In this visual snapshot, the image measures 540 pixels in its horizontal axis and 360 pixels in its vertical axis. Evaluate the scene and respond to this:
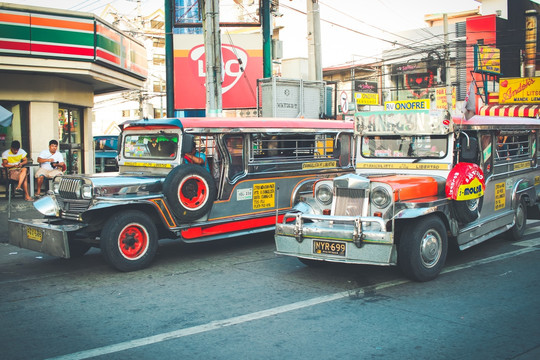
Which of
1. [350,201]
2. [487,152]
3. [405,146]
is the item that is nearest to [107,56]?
[405,146]

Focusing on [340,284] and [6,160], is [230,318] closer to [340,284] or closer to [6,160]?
[340,284]

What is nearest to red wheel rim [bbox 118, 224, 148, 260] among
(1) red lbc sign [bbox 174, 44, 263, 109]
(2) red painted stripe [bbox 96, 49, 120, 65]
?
(2) red painted stripe [bbox 96, 49, 120, 65]

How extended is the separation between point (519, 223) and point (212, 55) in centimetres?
743

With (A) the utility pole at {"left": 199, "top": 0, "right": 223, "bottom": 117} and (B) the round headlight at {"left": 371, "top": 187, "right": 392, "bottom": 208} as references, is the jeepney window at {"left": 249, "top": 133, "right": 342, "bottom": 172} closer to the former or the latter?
(B) the round headlight at {"left": 371, "top": 187, "right": 392, "bottom": 208}

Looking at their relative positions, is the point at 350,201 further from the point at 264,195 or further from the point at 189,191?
the point at 264,195

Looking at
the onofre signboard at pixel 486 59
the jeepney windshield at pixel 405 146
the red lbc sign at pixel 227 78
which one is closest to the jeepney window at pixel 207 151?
the jeepney windshield at pixel 405 146

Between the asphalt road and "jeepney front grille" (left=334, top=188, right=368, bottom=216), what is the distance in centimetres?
86

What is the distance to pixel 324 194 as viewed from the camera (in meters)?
6.77

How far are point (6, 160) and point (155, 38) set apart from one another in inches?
1398

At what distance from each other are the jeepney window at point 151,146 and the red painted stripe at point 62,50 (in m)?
5.87

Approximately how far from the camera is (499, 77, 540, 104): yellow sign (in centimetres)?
2645

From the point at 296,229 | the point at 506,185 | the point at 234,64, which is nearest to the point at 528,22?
the point at 234,64

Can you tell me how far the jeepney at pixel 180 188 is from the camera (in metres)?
7.21

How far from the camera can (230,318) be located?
17.2ft
